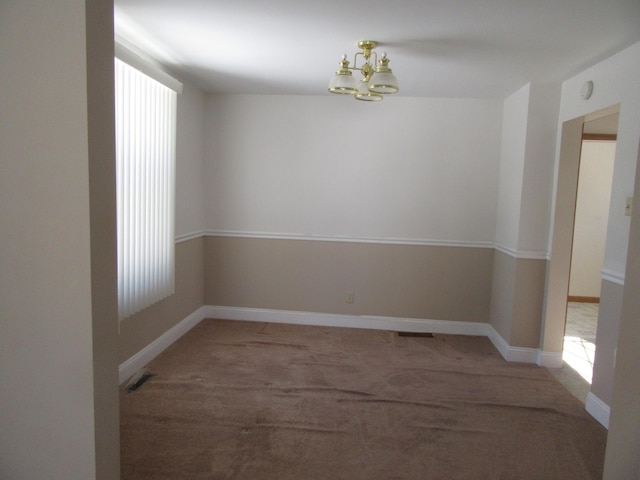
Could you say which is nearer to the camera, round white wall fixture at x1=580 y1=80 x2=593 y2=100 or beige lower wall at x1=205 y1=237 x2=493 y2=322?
round white wall fixture at x1=580 y1=80 x2=593 y2=100

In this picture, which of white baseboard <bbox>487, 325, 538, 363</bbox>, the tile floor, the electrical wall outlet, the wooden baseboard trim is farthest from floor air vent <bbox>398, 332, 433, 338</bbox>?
the wooden baseboard trim

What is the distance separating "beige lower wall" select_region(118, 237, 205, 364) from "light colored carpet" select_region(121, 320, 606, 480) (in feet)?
0.79

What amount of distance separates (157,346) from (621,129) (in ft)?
12.4

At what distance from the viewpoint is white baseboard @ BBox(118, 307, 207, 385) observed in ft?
9.95

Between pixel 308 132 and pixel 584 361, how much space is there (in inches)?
133

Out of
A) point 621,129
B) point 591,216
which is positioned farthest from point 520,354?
point 591,216

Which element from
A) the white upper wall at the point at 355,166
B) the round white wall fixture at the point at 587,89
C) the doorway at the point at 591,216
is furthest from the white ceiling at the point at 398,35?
the doorway at the point at 591,216

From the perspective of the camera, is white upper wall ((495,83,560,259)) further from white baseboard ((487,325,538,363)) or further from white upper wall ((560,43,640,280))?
white baseboard ((487,325,538,363))

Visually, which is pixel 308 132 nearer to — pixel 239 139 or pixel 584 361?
pixel 239 139

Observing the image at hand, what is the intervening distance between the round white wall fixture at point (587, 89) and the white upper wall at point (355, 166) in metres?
1.10

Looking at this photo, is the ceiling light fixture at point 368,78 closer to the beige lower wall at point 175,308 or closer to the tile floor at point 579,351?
the beige lower wall at point 175,308

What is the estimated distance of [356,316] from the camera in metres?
4.36

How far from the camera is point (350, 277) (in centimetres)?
434

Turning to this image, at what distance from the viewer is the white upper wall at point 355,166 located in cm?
411
